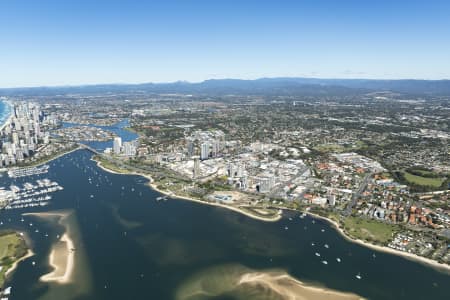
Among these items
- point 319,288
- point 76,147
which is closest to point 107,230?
point 319,288

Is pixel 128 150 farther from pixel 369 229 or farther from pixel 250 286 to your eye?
pixel 250 286

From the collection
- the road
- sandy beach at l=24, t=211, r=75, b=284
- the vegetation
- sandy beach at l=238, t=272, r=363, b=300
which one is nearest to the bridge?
sandy beach at l=24, t=211, r=75, b=284

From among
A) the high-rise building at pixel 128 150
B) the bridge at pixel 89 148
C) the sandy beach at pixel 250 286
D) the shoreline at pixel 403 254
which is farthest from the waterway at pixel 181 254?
the bridge at pixel 89 148

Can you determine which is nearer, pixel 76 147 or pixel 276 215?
pixel 276 215

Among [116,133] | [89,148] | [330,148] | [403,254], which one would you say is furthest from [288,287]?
[116,133]

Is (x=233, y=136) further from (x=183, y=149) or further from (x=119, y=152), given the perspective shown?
(x=119, y=152)

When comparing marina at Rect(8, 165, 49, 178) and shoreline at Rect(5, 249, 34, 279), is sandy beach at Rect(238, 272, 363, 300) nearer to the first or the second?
shoreline at Rect(5, 249, 34, 279)
